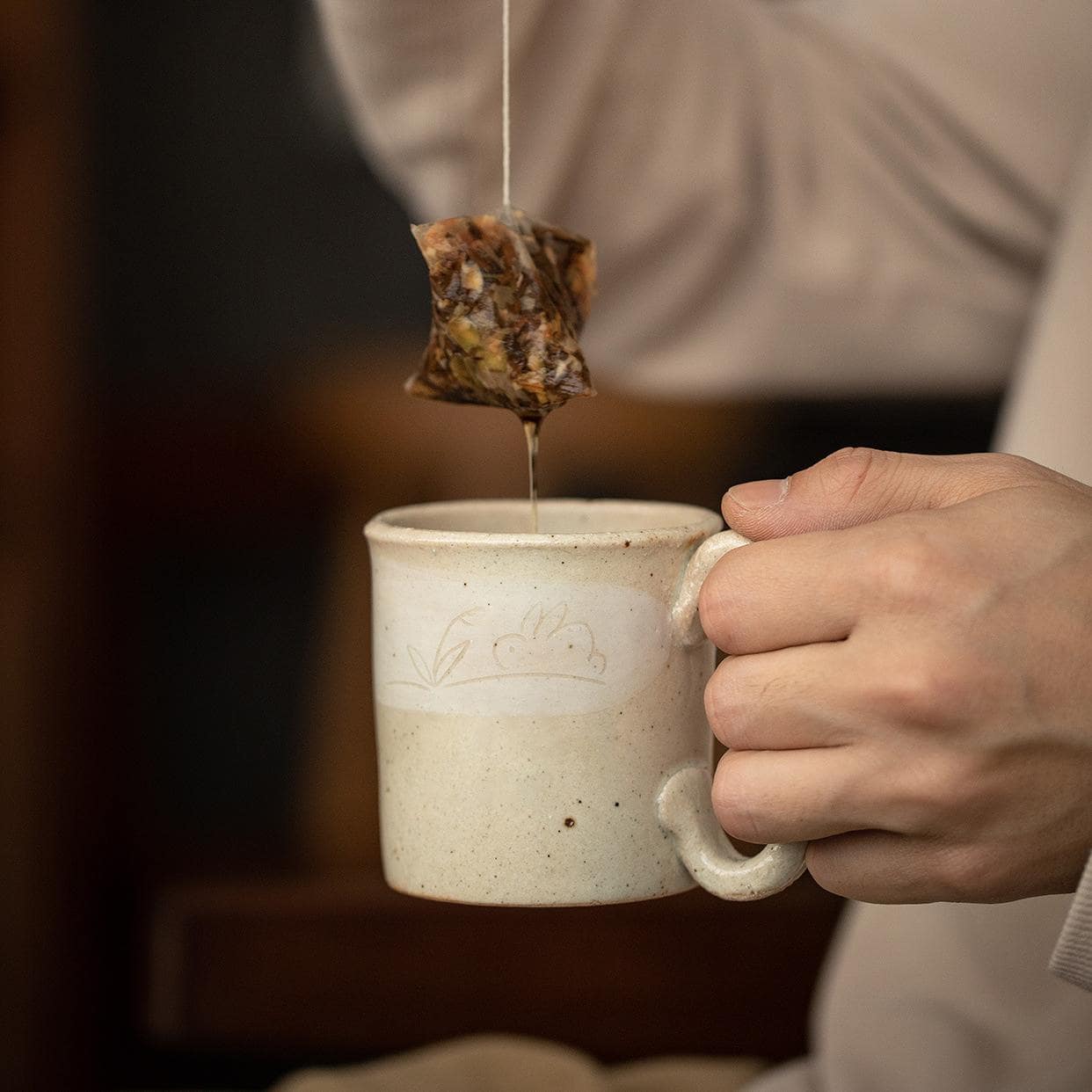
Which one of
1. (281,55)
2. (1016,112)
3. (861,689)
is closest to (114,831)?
(281,55)

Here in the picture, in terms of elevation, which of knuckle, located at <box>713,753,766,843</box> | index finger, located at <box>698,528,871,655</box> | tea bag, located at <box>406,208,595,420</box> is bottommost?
knuckle, located at <box>713,753,766,843</box>

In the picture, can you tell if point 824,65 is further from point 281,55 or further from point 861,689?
point 281,55

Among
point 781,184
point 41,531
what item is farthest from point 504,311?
point 41,531

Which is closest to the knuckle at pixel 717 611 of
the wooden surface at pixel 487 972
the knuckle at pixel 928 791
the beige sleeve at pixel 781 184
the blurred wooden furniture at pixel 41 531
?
the knuckle at pixel 928 791

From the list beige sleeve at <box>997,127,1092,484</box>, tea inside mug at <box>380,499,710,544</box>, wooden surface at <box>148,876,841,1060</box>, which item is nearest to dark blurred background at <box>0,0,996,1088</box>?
wooden surface at <box>148,876,841,1060</box>

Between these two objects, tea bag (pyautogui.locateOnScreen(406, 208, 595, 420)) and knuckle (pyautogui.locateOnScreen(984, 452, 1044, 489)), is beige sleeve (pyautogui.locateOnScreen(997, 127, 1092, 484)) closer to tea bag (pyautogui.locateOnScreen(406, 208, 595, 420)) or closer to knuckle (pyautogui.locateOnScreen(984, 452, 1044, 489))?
knuckle (pyautogui.locateOnScreen(984, 452, 1044, 489))

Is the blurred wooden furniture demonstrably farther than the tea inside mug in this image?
Yes

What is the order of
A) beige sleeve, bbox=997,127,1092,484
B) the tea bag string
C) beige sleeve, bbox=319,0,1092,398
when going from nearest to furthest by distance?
1. the tea bag string
2. beige sleeve, bbox=997,127,1092,484
3. beige sleeve, bbox=319,0,1092,398
